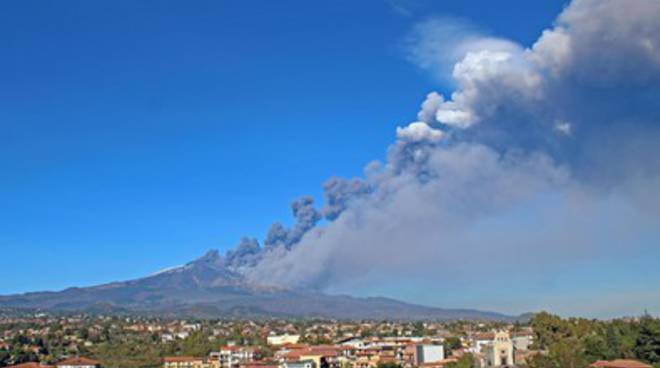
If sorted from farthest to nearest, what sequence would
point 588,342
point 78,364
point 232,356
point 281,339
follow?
point 281,339 → point 232,356 → point 78,364 → point 588,342

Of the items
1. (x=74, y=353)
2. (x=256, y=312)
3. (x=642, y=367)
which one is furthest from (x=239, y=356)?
(x=256, y=312)

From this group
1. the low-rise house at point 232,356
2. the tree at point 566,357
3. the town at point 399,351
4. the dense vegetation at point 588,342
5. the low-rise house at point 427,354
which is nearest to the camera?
the tree at point 566,357

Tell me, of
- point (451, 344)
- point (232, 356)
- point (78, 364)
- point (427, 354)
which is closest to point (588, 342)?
point (427, 354)

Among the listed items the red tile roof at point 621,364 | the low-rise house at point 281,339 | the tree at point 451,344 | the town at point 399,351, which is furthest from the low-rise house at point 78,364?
the red tile roof at point 621,364

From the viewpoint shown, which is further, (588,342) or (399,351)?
(399,351)

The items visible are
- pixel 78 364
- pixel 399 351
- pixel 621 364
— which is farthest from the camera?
pixel 399 351

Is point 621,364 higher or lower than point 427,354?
lower

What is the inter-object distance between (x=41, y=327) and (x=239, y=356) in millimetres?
37793

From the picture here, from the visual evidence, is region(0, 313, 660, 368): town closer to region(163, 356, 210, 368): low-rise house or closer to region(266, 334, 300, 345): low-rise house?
region(163, 356, 210, 368): low-rise house

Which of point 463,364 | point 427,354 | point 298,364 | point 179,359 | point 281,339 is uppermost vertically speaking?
point 281,339

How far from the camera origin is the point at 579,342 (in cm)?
4897

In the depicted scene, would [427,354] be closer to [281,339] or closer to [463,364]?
[463,364]

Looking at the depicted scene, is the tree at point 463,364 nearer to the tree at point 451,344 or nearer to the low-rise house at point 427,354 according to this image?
the low-rise house at point 427,354

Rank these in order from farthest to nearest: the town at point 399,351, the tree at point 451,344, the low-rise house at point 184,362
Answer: the tree at point 451,344 → the low-rise house at point 184,362 → the town at point 399,351
